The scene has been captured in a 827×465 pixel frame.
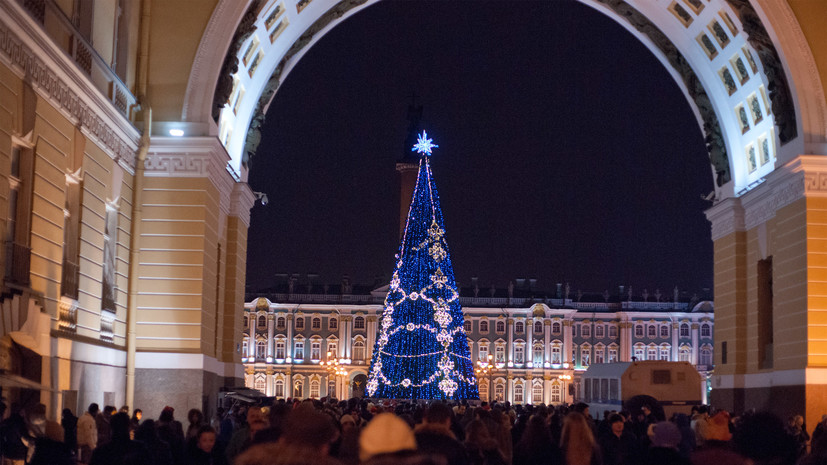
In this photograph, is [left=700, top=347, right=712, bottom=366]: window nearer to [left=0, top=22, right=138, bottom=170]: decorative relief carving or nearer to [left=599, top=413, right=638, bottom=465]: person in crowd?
[left=0, top=22, right=138, bottom=170]: decorative relief carving

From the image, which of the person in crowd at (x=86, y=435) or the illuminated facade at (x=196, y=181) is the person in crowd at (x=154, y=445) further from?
the person in crowd at (x=86, y=435)

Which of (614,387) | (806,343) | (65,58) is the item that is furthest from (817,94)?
(65,58)

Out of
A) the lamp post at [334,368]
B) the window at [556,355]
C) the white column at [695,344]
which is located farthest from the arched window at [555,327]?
the lamp post at [334,368]

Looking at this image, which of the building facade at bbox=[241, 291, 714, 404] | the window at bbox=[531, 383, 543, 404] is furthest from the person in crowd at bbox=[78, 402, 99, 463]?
the window at bbox=[531, 383, 543, 404]

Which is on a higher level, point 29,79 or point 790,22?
point 790,22

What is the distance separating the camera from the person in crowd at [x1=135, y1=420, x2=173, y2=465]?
1141 cm

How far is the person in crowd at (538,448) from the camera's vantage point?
1030 cm

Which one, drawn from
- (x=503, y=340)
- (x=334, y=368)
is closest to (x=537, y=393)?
(x=503, y=340)

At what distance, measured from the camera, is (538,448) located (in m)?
10.4

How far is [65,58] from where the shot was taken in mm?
18484

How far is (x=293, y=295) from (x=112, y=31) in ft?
293

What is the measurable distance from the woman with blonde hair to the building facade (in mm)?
100494

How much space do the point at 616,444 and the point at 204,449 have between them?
4.78m

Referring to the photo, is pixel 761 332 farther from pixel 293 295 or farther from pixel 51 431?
pixel 293 295
